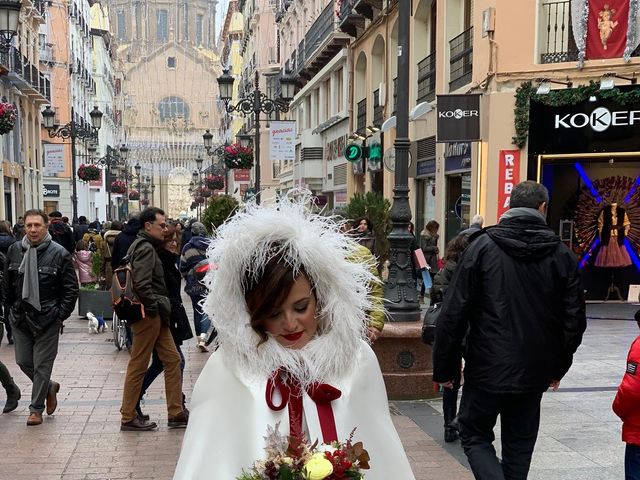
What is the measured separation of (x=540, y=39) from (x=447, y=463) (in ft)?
33.1

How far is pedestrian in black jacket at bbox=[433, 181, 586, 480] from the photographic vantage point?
3795 mm

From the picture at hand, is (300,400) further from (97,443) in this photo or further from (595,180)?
(595,180)

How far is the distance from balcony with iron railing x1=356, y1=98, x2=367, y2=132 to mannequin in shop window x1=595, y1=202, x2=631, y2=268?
439 inches

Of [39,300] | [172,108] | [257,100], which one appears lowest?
[39,300]

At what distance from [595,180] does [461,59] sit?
3.94m

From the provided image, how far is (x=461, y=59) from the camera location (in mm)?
15250

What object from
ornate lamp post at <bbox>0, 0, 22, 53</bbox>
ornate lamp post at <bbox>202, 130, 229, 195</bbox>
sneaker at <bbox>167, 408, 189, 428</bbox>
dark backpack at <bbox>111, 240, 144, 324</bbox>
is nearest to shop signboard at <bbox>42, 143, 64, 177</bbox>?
ornate lamp post at <bbox>202, 130, 229, 195</bbox>

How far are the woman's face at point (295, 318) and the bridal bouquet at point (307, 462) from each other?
0.37 metres

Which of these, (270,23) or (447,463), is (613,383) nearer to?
(447,463)

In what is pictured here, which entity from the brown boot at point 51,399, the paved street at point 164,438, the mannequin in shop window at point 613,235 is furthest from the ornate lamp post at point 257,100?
the brown boot at point 51,399

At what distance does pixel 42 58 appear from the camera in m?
42.9

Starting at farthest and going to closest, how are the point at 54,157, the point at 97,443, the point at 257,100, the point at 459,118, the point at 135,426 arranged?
the point at 54,157, the point at 257,100, the point at 459,118, the point at 135,426, the point at 97,443

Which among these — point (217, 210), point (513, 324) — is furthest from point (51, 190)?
point (513, 324)

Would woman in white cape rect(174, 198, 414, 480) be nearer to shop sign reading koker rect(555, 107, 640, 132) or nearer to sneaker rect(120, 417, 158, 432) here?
sneaker rect(120, 417, 158, 432)
